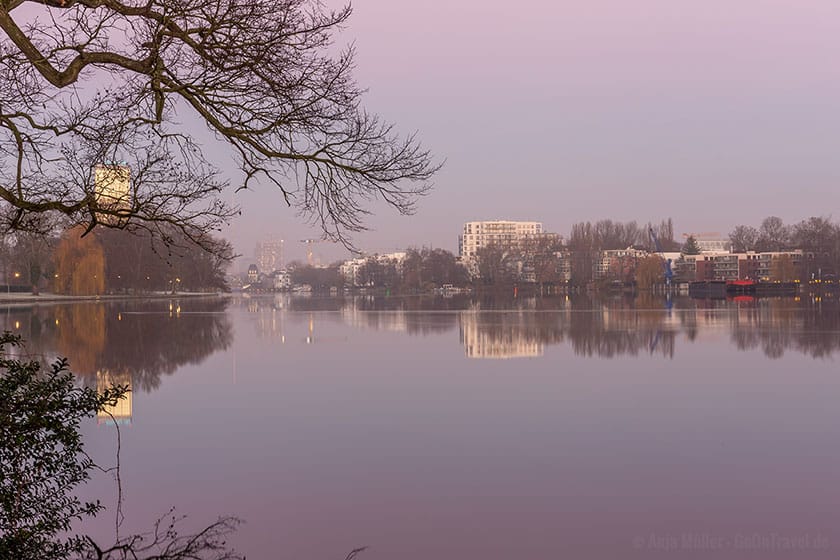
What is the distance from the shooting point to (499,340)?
83.0 feet

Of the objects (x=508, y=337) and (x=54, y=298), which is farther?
(x=54, y=298)

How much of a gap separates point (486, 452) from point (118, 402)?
21.7 ft

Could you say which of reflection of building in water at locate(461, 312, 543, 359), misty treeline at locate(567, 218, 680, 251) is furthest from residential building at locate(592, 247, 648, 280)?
reflection of building in water at locate(461, 312, 543, 359)

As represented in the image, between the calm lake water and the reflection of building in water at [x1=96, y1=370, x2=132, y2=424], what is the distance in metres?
0.07

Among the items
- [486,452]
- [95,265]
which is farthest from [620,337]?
[95,265]

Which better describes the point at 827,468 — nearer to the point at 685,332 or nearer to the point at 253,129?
the point at 253,129

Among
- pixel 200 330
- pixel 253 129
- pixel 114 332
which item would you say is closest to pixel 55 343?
pixel 114 332

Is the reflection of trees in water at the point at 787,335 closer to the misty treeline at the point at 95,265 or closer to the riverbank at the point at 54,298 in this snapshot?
the misty treeline at the point at 95,265

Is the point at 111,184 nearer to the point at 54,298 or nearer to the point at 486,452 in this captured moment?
the point at 486,452

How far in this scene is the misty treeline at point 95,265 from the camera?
2596 inches

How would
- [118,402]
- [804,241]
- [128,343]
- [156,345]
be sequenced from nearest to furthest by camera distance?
[118,402] → [156,345] → [128,343] → [804,241]

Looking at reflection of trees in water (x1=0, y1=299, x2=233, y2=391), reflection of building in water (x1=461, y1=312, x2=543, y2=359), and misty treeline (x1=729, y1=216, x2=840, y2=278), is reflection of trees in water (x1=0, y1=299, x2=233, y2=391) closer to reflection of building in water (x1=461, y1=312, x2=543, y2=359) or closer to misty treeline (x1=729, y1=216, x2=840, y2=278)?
reflection of building in water (x1=461, y1=312, x2=543, y2=359)

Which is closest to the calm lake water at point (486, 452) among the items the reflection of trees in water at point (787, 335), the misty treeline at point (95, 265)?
the reflection of trees in water at point (787, 335)

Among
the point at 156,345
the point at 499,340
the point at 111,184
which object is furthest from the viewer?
the point at 499,340
